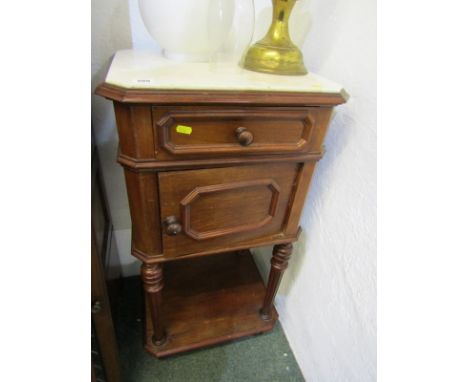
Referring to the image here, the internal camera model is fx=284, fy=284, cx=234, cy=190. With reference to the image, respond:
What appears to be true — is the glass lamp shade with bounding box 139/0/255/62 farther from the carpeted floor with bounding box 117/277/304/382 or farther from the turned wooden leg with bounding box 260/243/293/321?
the carpeted floor with bounding box 117/277/304/382

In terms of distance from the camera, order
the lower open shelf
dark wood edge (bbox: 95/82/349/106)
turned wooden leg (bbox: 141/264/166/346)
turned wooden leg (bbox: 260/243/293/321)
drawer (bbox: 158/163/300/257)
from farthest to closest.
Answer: the lower open shelf → turned wooden leg (bbox: 260/243/293/321) → turned wooden leg (bbox: 141/264/166/346) → drawer (bbox: 158/163/300/257) → dark wood edge (bbox: 95/82/349/106)

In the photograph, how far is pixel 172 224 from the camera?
571 millimetres

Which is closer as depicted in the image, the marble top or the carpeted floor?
the marble top

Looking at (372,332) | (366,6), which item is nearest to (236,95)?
(366,6)

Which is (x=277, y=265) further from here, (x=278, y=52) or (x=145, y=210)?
(x=278, y=52)

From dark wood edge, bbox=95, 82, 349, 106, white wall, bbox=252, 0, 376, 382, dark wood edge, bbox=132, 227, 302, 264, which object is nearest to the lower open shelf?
white wall, bbox=252, 0, 376, 382

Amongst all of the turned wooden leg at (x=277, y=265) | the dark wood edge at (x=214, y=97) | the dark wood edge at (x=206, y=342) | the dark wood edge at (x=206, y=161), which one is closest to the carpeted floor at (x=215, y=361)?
the dark wood edge at (x=206, y=342)

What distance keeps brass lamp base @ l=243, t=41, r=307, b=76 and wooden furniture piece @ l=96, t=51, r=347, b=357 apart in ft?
0.10

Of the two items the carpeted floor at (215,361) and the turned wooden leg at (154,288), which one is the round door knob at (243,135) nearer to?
the turned wooden leg at (154,288)

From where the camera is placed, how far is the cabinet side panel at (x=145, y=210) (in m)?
0.52

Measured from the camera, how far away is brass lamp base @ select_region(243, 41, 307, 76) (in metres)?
0.58

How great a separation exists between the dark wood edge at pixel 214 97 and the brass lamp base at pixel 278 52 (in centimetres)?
11
